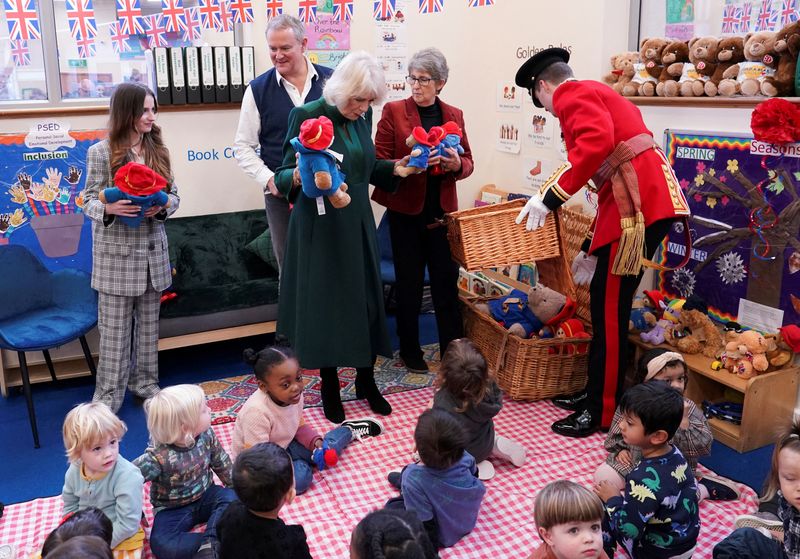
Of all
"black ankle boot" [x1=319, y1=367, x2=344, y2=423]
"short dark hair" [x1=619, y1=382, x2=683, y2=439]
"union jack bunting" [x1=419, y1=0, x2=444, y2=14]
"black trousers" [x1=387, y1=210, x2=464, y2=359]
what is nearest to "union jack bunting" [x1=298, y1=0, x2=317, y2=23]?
"union jack bunting" [x1=419, y1=0, x2=444, y2=14]

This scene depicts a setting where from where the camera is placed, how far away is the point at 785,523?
2307 millimetres

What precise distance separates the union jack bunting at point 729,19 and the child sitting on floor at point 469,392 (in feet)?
7.16

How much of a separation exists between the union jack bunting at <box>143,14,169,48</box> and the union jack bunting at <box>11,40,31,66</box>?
659 mm

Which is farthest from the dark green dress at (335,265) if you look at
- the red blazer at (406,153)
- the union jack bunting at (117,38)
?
the union jack bunting at (117,38)

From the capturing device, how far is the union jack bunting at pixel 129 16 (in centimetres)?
441

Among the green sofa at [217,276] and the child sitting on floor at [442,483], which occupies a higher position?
the green sofa at [217,276]

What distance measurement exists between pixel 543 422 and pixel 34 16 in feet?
11.5

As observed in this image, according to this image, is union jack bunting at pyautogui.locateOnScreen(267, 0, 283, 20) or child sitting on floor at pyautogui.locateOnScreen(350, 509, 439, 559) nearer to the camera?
child sitting on floor at pyautogui.locateOnScreen(350, 509, 439, 559)

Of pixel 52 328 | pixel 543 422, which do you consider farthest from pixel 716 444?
pixel 52 328

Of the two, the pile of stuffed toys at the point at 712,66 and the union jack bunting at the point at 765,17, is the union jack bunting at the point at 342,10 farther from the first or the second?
the union jack bunting at the point at 765,17

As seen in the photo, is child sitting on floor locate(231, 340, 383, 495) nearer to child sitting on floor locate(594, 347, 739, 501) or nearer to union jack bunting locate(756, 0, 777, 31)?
child sitting on floor locate(594, 347, 739, 501)

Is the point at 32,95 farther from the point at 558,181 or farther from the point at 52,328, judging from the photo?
the point at 558,181

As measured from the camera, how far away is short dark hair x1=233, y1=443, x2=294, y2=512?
83.4 inches

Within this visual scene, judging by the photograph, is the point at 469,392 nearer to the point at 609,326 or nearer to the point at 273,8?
the point at 609,326
